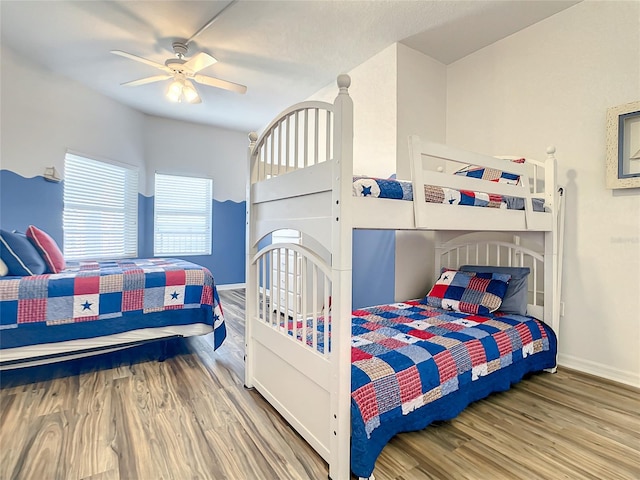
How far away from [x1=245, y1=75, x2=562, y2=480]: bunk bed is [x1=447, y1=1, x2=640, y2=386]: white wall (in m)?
0.20

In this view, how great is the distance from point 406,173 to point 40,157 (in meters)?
3.53

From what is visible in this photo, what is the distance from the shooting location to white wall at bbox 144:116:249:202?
15.4 ft

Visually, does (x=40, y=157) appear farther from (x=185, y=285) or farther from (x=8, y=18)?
(x=185, y=285)

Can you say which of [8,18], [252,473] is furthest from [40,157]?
[252,473]

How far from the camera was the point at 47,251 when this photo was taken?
2.36 m

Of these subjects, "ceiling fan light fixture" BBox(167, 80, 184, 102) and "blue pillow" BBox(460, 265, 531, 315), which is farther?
"ceiling fan light fixture" BBox(167, 80, 184, 102)

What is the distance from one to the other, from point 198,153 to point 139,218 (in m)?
1.29

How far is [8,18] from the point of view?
250 cm

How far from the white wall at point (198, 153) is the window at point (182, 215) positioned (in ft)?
0.43

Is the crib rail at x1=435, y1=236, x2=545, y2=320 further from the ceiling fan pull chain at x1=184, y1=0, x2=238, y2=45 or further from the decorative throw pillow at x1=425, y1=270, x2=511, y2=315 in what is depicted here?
the ceiling fan pull chain at x1=184, y1=0, x2=238, y2=45

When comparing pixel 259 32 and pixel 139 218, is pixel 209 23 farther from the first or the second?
pixel 139 218

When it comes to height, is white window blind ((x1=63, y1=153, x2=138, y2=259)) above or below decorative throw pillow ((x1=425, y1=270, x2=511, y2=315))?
above

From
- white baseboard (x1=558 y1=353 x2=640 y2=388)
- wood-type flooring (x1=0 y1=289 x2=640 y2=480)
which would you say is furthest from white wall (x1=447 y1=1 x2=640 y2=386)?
wood-type flooring (x1=0 y1=289 x2=640 y2=480)

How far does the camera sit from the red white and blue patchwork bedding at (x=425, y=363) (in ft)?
4.43
